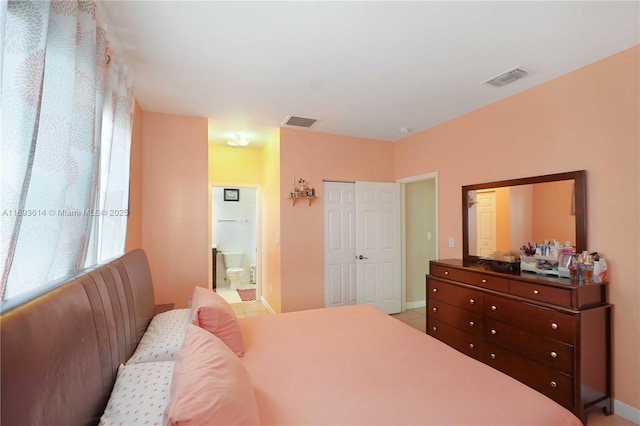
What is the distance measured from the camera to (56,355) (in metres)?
0.82

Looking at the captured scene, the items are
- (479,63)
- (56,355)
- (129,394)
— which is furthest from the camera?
(479,63)

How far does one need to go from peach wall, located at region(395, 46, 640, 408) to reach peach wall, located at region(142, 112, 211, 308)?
3.49m

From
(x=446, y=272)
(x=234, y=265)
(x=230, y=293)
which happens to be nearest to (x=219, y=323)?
(x=446, y=272)

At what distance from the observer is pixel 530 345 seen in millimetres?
2332

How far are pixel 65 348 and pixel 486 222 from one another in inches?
143

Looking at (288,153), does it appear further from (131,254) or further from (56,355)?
(56,355)

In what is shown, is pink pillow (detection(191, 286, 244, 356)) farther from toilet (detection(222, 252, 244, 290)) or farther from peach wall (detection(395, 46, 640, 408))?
toilet (detection(222, 252, 244, 290))

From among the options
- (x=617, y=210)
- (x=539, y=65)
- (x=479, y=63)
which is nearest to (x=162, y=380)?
(x=479, y=63)

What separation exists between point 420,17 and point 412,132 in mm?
2583

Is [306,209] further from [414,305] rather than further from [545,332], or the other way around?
[545,332]

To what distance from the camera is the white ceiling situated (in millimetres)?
1801

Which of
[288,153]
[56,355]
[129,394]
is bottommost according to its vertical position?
[129,394]

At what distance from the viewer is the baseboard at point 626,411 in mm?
2123

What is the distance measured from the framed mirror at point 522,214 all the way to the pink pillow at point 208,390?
285 cm
